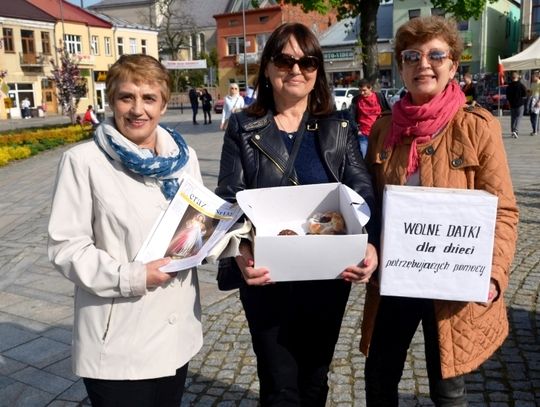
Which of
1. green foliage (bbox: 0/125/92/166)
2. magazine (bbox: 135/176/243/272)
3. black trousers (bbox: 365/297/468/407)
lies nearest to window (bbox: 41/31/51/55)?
green foliage (bbox: 0/125/92/166)

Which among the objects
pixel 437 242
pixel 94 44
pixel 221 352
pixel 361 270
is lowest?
pixel 221 352

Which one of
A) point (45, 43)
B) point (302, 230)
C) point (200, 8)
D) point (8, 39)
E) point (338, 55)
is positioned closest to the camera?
point (302, 230)

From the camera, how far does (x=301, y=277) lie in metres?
2.21

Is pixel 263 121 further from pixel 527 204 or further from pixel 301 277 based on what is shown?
pixel 527 204

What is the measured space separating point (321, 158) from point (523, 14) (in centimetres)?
4166

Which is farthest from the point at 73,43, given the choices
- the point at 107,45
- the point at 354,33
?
the point at 354,33

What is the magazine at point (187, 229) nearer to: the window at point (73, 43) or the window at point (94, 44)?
the window at point (73, 43)

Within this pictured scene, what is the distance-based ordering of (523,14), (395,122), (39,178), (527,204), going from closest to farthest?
(395,122)
(527,204)
(39,178)
(523,14)

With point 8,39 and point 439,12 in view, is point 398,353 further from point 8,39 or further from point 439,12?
point 8,39

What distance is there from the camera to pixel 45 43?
162ft

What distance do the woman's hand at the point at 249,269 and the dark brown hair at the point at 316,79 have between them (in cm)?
69

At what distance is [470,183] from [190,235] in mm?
1192

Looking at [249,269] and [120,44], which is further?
[120,44]

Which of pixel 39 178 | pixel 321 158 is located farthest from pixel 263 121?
pixel 39 178
